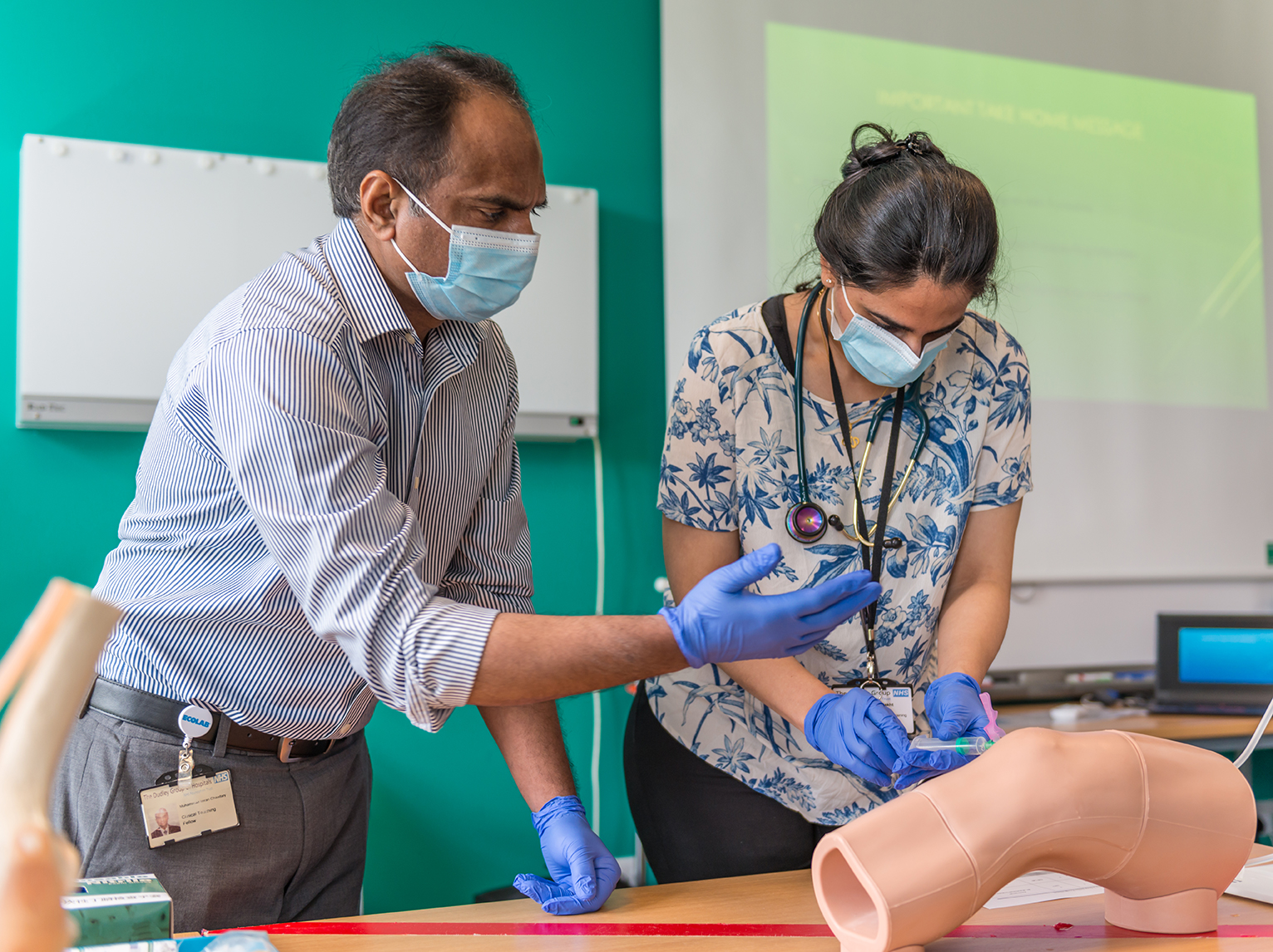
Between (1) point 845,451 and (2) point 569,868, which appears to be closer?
(2) point 569,868

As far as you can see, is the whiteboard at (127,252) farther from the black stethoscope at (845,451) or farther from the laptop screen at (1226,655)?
the laptop screen at (1226,655)

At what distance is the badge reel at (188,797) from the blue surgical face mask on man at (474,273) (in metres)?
0.54

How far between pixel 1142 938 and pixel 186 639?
1053 millimetres

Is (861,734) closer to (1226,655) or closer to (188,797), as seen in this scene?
(188,797)

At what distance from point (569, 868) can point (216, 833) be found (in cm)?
40

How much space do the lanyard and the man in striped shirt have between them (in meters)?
0.41

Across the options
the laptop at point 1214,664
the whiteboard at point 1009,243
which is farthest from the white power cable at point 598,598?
the laptop at point 1214,664

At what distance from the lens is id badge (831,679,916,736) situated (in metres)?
1.38

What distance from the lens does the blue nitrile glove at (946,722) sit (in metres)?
1.16

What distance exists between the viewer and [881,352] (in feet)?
4.52

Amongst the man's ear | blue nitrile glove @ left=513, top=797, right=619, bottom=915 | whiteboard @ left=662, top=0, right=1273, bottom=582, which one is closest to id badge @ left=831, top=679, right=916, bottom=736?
blue nitrile glove @ left=513, top=797, right=619, bottom=915

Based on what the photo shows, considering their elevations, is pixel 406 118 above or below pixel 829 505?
above

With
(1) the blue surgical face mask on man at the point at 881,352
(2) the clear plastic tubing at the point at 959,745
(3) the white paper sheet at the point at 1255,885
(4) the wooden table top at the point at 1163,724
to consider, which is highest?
(1) the blue surgical face mask on man at the point at 881,352

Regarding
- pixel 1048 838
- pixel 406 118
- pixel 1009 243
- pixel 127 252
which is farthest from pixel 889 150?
pixel 1009 243
